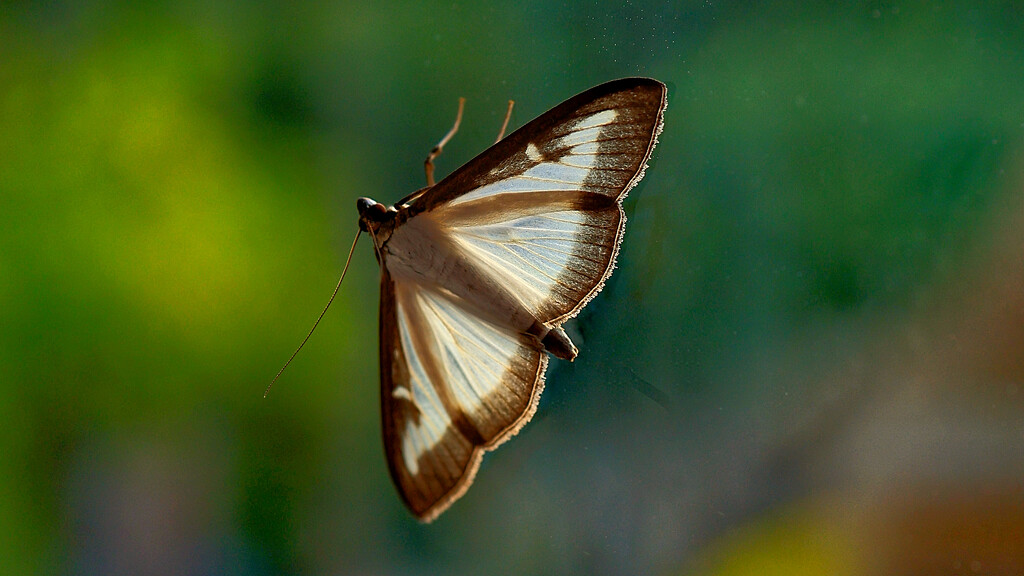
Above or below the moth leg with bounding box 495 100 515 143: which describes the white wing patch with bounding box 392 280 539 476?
below

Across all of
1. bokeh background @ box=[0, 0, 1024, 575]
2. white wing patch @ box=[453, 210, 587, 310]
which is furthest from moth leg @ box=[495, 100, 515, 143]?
white wing patch @ box=[453, 210, 587, 310]

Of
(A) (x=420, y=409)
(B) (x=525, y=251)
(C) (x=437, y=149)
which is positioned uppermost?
(C) (x=437, y=149)

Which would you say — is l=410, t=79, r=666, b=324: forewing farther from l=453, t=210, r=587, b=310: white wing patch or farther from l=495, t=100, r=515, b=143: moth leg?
l=495, t=100, r=515, b=143: moth leg

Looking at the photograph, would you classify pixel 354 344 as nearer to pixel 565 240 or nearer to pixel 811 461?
pixel 565 240

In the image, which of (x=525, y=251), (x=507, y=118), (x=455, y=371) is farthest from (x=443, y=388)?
(x=507, y=118)

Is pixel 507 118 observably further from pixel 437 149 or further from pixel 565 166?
pixel 565 166
